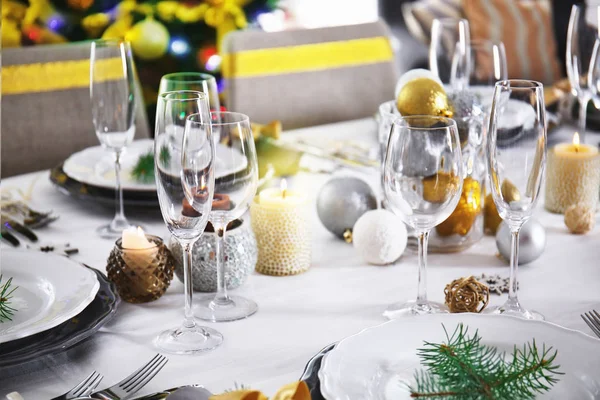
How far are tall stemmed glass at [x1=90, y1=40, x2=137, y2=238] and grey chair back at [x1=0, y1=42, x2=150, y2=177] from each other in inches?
24.7

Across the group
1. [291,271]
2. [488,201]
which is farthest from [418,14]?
[291,271]

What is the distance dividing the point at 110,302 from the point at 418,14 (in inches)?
104

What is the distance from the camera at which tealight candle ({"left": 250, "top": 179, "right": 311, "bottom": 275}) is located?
995mm

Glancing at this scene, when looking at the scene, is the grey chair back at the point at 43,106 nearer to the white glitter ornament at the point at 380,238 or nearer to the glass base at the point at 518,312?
the white glitter ornament at the point at 380,238

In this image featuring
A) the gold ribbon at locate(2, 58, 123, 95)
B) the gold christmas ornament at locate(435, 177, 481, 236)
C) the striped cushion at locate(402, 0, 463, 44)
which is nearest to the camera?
the gold christmas ornament at locate(435, 177, 481, 236)

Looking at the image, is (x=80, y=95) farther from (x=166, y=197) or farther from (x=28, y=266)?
(x=166, y=197)

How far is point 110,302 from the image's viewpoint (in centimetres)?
84

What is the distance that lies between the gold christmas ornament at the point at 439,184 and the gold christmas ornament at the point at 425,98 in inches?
8.9

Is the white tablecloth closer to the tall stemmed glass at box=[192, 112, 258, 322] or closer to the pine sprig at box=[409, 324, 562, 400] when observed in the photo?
the tall stemmed glass at box=[192, 112, 258, 322]

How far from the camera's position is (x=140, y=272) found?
2.94ft

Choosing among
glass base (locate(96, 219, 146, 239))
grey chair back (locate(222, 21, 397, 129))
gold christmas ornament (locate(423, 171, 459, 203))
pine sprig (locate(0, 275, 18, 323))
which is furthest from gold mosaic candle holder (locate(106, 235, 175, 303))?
grey chair back (locate(222, 21, 397, 129))

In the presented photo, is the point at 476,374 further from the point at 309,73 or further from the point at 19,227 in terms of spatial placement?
the point at 309,73

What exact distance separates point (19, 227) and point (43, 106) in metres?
0.69

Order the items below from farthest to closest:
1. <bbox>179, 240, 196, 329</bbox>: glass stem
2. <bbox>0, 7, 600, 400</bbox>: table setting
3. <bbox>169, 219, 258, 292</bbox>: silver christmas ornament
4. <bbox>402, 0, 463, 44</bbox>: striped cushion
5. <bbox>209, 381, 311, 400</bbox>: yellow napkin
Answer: <bbox>402, 0, 463, 44</bbox>: striped cushion → <bbox>169, 219, 258, 292</bbox>: silver christmas ornament → <bbox>179, 240, 196, 329</bbox>: glass stem → <bbox>0, 7, 600, 400</bbox>: table setting → <bbox>209, 381, 311, 400</bbox>: yellow napkin
